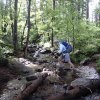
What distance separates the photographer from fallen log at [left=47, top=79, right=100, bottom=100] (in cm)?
833

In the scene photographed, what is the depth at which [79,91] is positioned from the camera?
8.95 meters

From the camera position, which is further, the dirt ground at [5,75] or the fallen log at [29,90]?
the dirt ground at [5,75]

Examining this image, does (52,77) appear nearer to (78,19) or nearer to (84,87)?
(84,87)

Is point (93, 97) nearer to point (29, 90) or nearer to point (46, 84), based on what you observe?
point (46, 84)

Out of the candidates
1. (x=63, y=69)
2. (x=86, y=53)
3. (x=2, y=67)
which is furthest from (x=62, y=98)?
(x=86, y=53)

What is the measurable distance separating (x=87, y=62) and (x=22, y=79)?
6.71 m

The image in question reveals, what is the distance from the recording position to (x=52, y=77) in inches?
450

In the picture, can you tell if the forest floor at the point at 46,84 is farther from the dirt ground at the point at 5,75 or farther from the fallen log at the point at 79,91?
the fallen log at the point at 79,91

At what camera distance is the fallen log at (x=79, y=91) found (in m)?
8.33

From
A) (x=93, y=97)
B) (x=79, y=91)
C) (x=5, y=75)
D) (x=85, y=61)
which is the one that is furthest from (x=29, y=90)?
(x=85, y=61)

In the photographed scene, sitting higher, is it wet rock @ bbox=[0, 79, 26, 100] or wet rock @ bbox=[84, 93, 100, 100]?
wet rock @ bbox=[84, 93, 100, 100]

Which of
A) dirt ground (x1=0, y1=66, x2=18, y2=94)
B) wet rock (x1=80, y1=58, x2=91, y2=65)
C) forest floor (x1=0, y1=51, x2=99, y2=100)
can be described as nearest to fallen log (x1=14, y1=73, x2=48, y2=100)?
forest floor (x1=0, y1=51, x2=99, y2=100)

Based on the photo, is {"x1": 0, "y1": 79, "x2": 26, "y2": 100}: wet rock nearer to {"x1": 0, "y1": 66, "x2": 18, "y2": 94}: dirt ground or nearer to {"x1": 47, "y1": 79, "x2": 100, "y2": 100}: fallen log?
{"x1": 0, "y1": 66, "x2": 18, "y2": 94}: dirt ground

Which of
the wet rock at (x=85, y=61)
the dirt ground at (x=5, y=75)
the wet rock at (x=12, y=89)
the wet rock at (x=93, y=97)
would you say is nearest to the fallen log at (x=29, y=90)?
the wet rock at (x=12, y=89)
